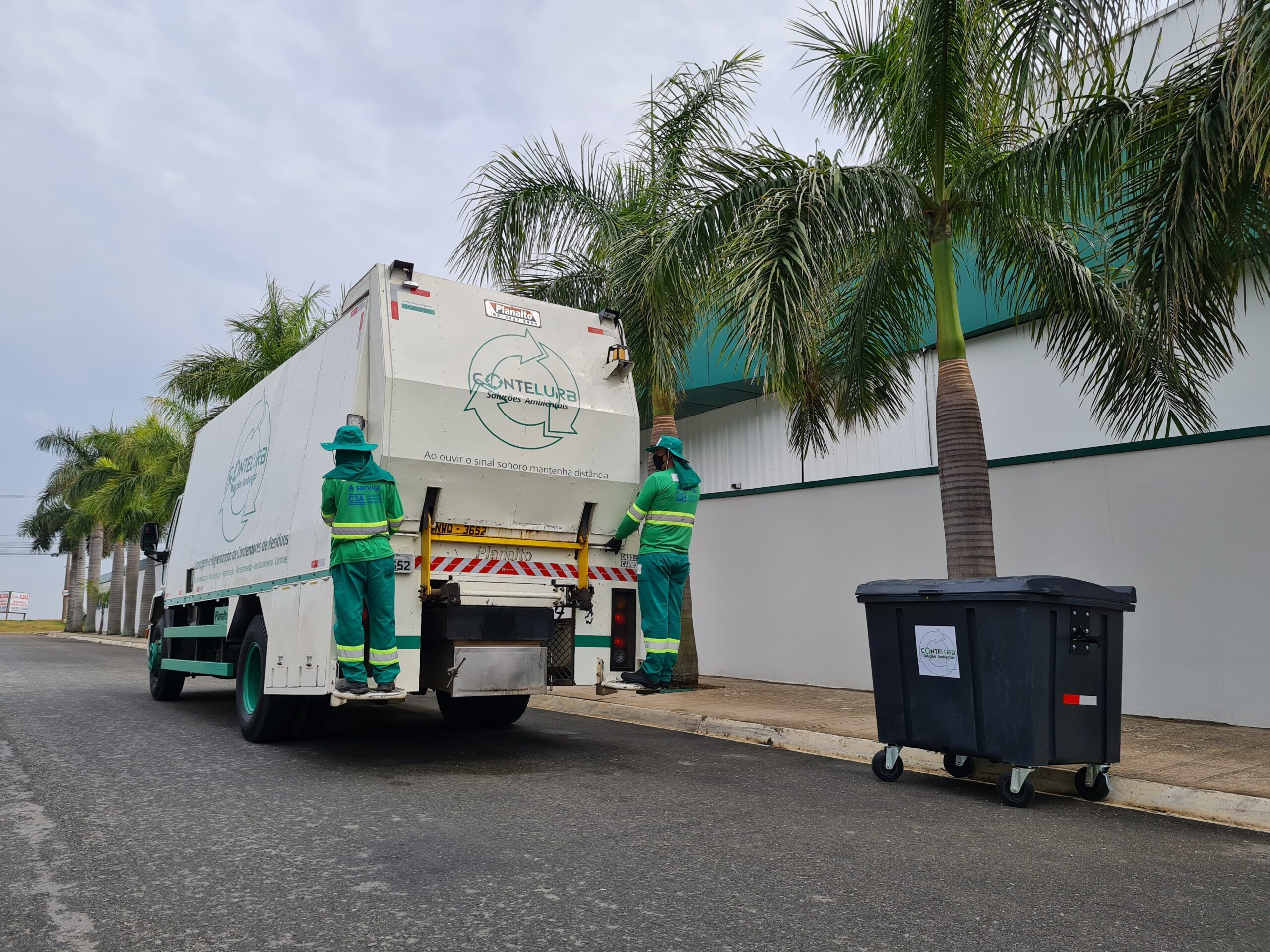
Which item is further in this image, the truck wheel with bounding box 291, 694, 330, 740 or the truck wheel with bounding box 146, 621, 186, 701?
the truck wheel with bounding box 146, 621, 186, 701

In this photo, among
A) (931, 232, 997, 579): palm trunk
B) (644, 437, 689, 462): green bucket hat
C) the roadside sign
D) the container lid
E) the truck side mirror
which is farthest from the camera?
the roadside sign

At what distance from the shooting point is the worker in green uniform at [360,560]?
6.06 meters

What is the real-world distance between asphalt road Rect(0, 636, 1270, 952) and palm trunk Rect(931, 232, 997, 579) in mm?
2140

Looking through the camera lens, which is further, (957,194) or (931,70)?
(957,194)

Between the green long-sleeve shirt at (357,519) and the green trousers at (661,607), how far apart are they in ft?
6.47

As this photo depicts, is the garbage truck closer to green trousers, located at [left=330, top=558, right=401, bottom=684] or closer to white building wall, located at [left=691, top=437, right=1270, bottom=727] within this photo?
green trousers, located at [left=330, top=558, right=401, bottom=684]

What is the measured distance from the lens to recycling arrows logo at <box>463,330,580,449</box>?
6.78 meters

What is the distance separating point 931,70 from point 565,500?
446 centimetres

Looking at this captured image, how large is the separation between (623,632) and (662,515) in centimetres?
94

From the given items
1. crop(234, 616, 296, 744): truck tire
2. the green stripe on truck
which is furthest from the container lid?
the green stripe on truck

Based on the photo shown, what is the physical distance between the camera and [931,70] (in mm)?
7598

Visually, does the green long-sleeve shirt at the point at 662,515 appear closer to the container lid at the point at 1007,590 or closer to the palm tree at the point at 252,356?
the container lid at the point at 1007,590

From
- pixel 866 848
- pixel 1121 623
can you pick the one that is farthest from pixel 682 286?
pixel 866 848

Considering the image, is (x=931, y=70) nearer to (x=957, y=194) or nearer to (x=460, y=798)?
(x=957, y=194)
